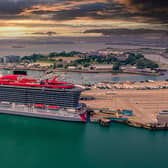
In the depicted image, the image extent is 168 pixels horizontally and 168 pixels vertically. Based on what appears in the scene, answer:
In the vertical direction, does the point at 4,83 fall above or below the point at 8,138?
above

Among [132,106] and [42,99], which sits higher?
[42,99]

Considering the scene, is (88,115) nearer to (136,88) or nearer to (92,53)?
(136,88)

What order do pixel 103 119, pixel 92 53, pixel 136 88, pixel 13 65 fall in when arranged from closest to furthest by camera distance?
pixel 103 119
pixel 136 88
pixel 13 65
pixel 92 53

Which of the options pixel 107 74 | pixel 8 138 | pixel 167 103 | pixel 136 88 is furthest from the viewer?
pixel 107 74

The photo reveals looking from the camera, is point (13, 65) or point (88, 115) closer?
point (88, 115)

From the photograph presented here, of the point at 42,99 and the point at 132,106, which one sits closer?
the point at 42,99

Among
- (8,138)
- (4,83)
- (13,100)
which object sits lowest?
(8,138)

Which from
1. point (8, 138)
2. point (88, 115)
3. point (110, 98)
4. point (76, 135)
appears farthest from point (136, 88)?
point (8, 138)
